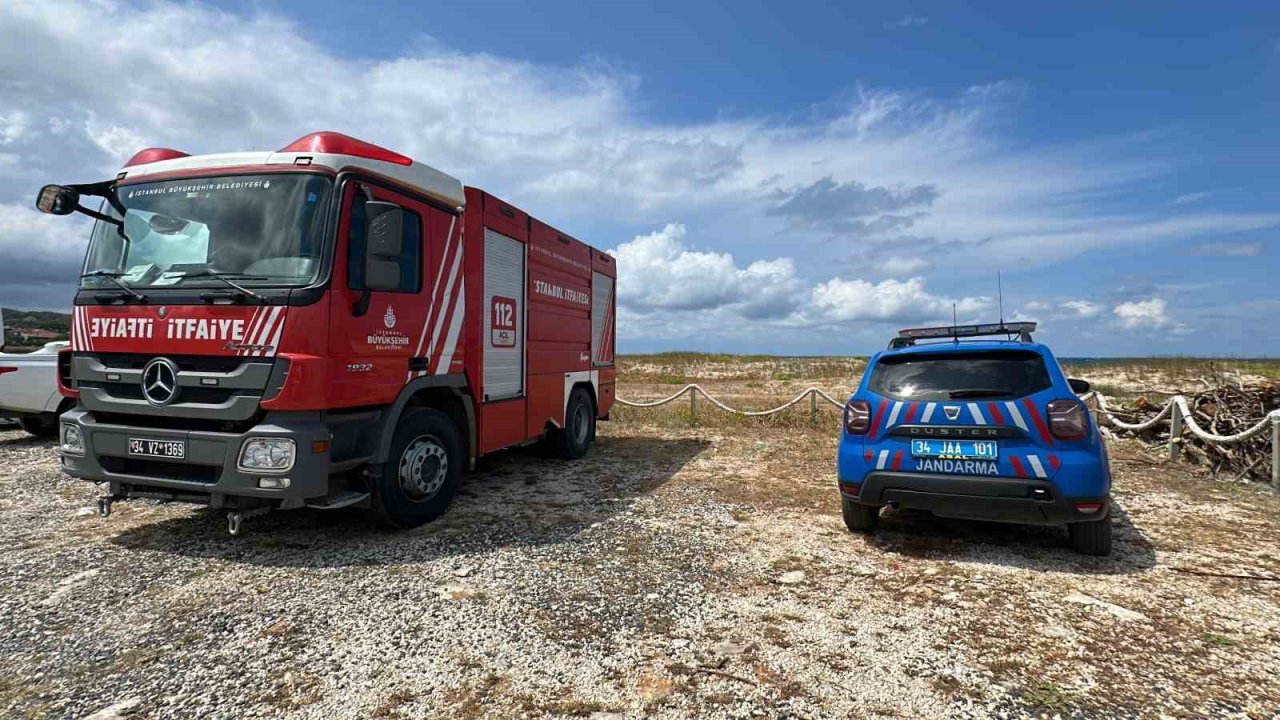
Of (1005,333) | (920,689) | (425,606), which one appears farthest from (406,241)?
(1005,333)

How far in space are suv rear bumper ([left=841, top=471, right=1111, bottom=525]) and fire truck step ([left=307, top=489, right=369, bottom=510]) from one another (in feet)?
12.2

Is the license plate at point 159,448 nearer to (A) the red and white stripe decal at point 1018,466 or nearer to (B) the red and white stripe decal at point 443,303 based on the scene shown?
(B) the red and white stripe decal at point 443,303

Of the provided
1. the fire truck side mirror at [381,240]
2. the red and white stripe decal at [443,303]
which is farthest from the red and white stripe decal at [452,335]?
the fire truck side mirror at [381,240]

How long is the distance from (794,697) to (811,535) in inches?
95.6

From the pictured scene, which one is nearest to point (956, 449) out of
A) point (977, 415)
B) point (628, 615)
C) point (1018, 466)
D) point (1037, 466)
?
point (977, 415)

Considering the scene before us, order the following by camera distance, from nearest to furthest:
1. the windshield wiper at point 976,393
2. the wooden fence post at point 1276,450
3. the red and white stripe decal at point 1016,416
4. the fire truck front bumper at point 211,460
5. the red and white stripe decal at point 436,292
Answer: the fire truck front bumper at point 211,460 → the red and white stripe decal at point 1016,416 → the windshield wiper at point 976,393 → the red and white stripe decal at point 436,292 → the wooden fence post at point 1276,450

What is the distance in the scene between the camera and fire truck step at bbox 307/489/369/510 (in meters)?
4.13

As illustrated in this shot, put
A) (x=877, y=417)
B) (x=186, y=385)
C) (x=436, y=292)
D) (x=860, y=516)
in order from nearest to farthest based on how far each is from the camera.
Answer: (x=186, y=385)
(x=877, y=417)
(x=860, y=516)
(x=436, y=292)

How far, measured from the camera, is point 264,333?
3.92 metres

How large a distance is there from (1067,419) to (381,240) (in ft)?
15.8

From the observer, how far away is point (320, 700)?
8.47 feet

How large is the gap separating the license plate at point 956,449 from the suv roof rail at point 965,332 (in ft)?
3.53

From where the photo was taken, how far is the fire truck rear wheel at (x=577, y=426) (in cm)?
799

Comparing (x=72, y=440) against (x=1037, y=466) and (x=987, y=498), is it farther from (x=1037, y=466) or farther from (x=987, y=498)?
(x=1037, y=466)
